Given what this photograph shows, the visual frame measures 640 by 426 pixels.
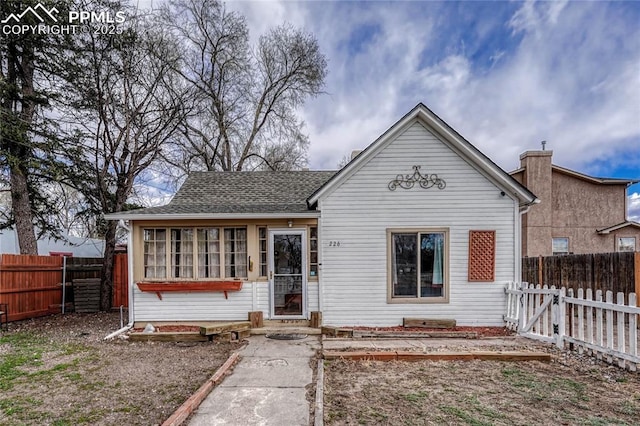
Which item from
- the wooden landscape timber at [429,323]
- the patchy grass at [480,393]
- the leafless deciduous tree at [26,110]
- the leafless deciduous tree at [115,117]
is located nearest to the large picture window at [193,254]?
the leafless deciduous tree at [115,117]

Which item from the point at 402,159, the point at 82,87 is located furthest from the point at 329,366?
the point at 82,87

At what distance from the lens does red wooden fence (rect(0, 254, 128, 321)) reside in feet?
30.5

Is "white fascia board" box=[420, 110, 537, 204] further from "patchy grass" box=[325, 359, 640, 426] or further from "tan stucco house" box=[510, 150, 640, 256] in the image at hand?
"tan stucco house" box=[510, 150, 640, 256]

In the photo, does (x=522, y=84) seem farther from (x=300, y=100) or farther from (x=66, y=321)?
(x=66, y=321)

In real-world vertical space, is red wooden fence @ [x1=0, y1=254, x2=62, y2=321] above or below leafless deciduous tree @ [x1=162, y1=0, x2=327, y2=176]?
below

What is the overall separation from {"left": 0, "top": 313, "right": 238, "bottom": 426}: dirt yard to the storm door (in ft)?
Answer: 5.74

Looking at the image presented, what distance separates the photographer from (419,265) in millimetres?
8328

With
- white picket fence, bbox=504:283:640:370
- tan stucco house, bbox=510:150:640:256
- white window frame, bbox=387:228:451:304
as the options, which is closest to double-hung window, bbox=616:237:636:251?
tan stucco house, bbox=510:150:640:256

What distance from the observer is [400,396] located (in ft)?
13.9

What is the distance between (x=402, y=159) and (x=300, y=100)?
1444 cm

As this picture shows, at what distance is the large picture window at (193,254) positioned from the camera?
844 cm

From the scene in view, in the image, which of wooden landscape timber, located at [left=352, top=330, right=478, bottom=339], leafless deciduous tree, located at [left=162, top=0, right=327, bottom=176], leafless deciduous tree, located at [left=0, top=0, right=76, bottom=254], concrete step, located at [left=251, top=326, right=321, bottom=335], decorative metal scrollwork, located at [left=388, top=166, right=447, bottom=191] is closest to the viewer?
wooden landscape timber, located at [left=352, top=330, right=478, bottom=339]

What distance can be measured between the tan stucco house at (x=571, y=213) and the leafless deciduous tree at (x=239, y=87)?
12589 mm

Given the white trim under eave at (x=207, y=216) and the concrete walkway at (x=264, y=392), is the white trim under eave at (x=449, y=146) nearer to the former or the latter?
the white trim under eave at (x=207, y=216)
